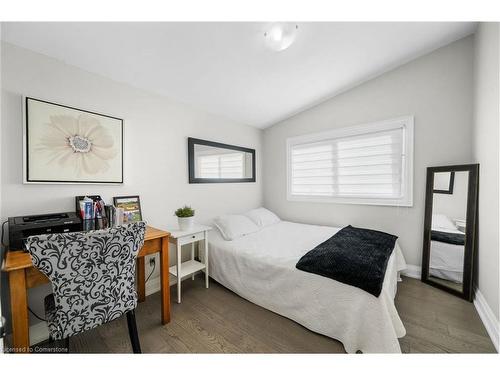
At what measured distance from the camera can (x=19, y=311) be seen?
3.47 feet

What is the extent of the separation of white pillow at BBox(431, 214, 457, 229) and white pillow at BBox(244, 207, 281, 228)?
1.84m

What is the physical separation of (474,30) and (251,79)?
86.0 inches

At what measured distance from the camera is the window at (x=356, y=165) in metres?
2.40

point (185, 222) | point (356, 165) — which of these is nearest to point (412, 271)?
point (356, 165)

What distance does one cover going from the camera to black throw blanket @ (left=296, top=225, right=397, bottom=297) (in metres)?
1.38

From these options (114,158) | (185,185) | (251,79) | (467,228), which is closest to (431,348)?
(467,228)

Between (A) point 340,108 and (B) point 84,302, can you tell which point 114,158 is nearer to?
(B) point 84,302

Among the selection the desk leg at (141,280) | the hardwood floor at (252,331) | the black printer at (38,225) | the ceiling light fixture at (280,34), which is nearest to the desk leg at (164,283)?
the hardwood floor at (252,331)

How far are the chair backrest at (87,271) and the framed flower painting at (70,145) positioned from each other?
810mm

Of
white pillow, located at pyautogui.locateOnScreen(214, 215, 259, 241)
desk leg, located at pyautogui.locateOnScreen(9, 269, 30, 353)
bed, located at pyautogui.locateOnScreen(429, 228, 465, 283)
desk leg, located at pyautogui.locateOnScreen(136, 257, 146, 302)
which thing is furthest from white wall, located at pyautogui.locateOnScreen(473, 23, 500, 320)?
desk leg, located at pyautogui.locateOnScreen(9, 269, 30, 353)

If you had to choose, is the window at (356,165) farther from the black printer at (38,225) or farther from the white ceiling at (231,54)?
the black printer at (38,225)

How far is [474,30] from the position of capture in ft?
6.47

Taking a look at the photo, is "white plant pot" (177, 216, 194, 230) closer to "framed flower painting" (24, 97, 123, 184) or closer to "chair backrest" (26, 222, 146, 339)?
"framed flower painting" (24, 97, 123, 184)
